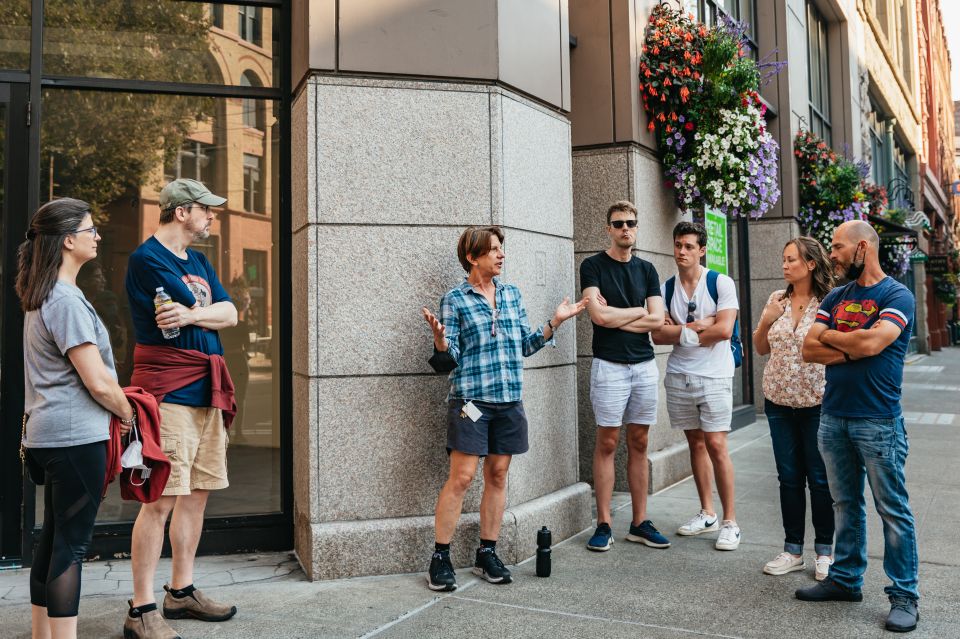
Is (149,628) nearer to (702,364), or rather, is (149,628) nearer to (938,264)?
(702,364)

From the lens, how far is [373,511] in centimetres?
500

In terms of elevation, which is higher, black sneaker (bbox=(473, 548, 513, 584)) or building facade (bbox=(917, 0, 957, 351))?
building facade (bbox=(917, 0, 957, 351))

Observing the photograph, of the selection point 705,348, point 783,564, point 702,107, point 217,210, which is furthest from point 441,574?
point 702,107

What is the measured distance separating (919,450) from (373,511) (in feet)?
23.7

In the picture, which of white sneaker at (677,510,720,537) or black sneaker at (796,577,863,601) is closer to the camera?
black sneaker at (796,577,863,601)

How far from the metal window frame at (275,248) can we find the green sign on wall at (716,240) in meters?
5.79

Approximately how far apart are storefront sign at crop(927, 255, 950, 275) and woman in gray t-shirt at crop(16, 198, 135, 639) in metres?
38.0

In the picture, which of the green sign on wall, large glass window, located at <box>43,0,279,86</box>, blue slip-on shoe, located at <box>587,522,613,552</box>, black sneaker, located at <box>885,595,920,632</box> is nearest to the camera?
black sneaker, located at <box>885,595,920,632</box>

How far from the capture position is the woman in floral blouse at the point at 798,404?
4.80m

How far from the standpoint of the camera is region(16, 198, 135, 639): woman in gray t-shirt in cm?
329

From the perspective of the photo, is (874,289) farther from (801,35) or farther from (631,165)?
→ (801,35)

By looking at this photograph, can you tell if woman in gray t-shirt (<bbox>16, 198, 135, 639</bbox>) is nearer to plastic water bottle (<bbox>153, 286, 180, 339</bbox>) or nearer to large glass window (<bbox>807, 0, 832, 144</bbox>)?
plastic water bottle (<bbox>153, 286, 180, 339</bbox>)

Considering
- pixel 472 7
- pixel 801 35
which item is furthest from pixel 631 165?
pixel 801 35

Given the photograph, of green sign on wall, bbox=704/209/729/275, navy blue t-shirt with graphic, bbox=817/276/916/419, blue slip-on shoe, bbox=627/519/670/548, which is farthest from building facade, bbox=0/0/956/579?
green sign on wall, bbox=704/209/729/275
